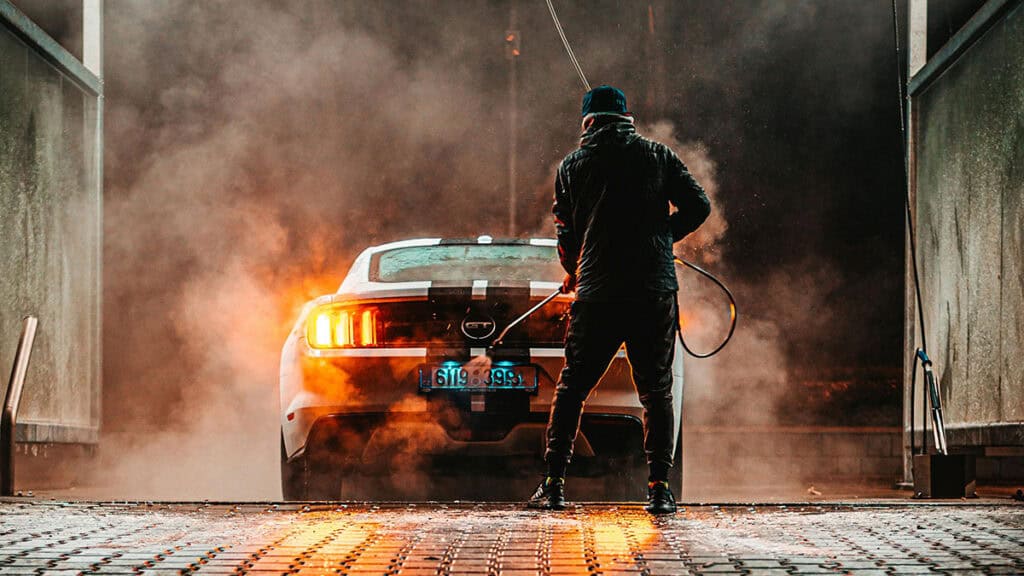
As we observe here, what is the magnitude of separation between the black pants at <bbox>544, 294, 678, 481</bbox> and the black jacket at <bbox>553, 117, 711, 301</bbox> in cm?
7

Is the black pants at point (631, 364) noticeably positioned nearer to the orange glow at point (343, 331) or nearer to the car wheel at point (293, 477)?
the orange glow at point (343, 331)

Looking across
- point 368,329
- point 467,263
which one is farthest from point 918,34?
point 368,329

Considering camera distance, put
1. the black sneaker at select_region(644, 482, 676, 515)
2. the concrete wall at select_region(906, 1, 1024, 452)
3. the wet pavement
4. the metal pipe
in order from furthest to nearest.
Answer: the concrete wall at select_region(906, 1, 1024, 452), the metal pipe, the black sneaker at select_region(644, 482, 676, 515), the wet pavement

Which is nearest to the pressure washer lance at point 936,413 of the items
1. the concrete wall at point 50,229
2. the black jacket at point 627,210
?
the black jacket at point 627,210

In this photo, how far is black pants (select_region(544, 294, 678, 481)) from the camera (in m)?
5.12

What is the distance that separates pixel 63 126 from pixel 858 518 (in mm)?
7237

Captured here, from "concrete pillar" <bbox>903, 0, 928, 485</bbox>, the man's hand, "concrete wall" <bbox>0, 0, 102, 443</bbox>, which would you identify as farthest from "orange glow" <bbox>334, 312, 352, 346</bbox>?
"concrete pillar" <bbox>903, 0, 928, 485</bbox>

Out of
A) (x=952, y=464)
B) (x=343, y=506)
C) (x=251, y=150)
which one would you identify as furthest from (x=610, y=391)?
(x=251, y=150)

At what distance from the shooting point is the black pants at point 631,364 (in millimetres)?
5125

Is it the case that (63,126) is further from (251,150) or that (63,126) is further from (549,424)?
(549,424)

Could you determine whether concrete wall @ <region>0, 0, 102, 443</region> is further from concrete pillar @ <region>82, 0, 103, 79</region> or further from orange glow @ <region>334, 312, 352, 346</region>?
orange glow @ <region>334, 312, 352, 346</region>

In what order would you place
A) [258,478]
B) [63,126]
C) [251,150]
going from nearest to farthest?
[258,478]
[63,126]
[251,150]

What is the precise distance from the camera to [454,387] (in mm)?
5465

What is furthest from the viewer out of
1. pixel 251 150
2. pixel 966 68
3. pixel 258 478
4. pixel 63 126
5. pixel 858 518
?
pixel 251 150
